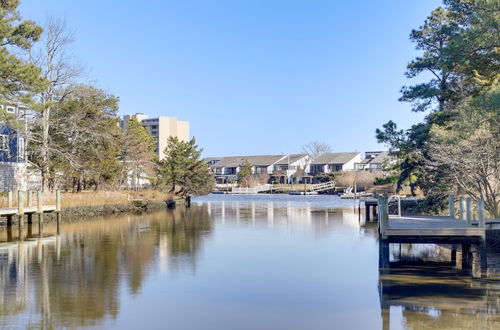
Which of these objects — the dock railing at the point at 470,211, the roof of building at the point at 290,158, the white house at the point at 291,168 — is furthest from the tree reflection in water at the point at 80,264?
the roof of building at the point at 290,158

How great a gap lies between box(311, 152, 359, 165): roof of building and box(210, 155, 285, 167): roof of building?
29.8ft

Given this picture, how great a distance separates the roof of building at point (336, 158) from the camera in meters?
104

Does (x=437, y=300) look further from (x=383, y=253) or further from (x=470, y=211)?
(x=470, y=211)

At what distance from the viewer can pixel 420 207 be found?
2862cm

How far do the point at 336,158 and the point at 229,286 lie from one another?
94.2 m

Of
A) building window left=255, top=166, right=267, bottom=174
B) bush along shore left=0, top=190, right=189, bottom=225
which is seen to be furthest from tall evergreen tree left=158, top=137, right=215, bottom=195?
building window left=255, top=166, right=267, bottom=174

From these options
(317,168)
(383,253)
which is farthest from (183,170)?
(317,168)

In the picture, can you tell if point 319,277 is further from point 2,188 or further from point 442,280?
point 2,188

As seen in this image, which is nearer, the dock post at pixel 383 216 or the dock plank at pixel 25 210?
the dock post at pixel 383 216

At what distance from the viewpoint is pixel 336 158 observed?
347 feet

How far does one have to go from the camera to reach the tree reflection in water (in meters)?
10.7

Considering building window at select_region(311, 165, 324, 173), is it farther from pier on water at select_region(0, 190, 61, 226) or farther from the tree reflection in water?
pier on water at select_region(0, 190, 61, 226)

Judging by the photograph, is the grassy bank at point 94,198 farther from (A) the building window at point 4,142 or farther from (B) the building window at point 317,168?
(B) the building window at point 317,168

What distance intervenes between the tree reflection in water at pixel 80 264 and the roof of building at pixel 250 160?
82960mm
